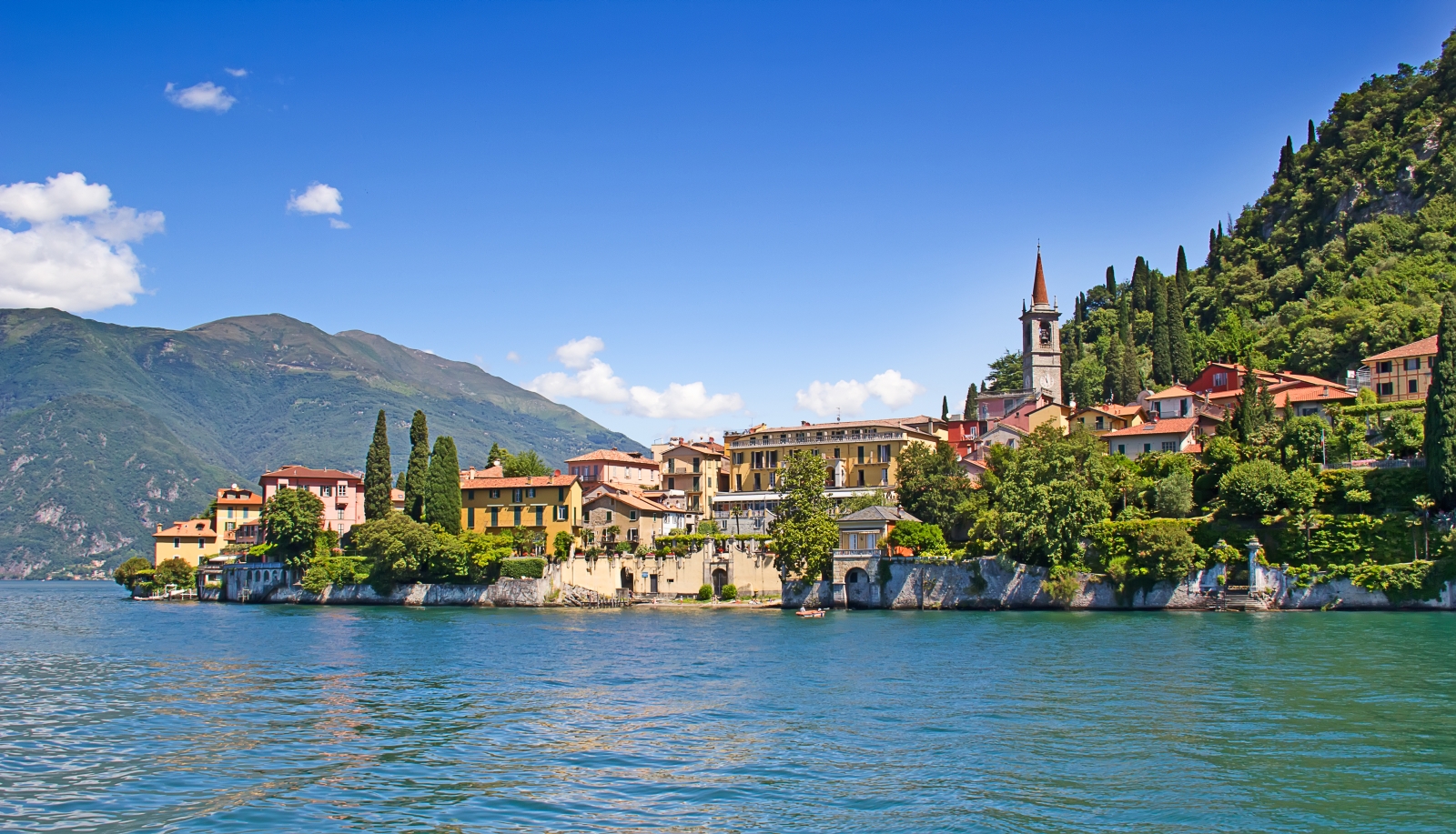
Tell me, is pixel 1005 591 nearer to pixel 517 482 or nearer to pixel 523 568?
pixel 523 568

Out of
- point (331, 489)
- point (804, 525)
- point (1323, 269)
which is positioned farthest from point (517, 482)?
point (1323, 269)

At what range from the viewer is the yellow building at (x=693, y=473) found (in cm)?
8725

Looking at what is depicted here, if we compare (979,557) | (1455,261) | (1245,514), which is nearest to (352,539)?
(979,557)

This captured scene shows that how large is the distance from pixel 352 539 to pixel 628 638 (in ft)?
133

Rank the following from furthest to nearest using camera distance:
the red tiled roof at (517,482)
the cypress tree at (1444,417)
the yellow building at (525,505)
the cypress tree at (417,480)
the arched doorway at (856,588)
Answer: the cypress tree at (417,480) < the red tiled roof at (517,482) < the yellow building at (525,505) < the arched doorway at (856,588) < the cypress tree at (1444,417)

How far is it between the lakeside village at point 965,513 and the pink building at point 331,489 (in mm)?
205

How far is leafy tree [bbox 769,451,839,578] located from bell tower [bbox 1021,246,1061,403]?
107 feet

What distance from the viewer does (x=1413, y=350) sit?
215ft

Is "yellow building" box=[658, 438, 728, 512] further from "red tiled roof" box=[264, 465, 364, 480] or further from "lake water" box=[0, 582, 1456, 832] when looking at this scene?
"lake water" box=[0, 582, 1456, 832]

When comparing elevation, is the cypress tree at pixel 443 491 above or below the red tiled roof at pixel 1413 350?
below

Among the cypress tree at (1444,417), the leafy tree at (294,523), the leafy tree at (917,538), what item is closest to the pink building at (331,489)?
the leafy tree at (294,523)

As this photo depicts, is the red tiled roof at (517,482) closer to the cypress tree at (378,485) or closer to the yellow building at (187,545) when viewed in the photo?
the cypress tree at (378,485)

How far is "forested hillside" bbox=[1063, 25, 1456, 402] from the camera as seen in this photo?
3095 inches

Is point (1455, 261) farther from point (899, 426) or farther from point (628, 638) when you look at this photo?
point (628, 638)
